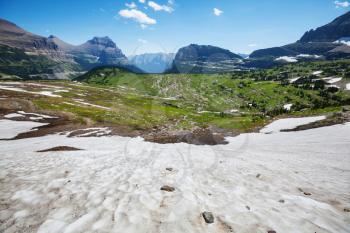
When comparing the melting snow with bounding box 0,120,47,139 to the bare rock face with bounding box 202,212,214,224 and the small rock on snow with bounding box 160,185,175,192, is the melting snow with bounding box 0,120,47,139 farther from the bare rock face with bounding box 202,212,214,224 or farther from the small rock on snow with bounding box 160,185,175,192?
the bare rock face with bounding box 202,212,214,224

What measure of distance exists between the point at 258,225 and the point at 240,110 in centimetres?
14183

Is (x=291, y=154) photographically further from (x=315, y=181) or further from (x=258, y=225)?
(x=258, y=225)

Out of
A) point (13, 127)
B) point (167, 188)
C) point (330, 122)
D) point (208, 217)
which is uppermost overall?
point (208, 217)

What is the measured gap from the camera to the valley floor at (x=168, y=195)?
923 centimetres

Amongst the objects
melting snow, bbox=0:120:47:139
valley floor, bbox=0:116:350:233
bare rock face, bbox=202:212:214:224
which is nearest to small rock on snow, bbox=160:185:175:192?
valley floor, bbox=0:116:350:233

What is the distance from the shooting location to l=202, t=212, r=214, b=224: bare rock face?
377 inches

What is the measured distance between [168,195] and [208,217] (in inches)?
113

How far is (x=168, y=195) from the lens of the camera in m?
12.0

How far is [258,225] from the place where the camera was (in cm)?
938

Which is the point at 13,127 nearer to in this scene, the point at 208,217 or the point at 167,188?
the point at 167,188

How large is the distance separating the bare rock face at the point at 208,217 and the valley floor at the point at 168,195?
0.20 meters

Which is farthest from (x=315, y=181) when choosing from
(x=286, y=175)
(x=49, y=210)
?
(x=49, y=210)

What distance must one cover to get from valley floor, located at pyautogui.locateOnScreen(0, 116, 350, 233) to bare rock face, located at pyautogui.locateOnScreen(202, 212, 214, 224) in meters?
0.20

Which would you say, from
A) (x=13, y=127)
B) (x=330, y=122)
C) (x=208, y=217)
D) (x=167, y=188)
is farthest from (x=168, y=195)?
(x=13, y=127)
